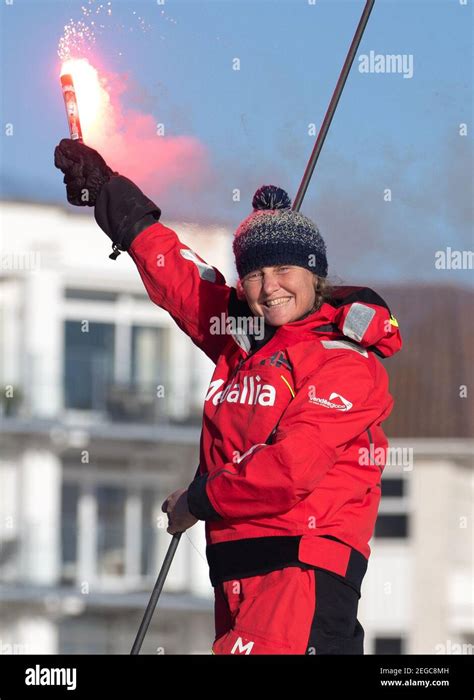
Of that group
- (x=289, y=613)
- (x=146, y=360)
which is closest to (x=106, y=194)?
(x=289, y=613)

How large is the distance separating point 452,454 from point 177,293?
14.0 meters

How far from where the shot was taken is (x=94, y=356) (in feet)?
56.4

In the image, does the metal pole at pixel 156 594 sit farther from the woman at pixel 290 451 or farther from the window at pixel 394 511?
the window at pixel 394 511

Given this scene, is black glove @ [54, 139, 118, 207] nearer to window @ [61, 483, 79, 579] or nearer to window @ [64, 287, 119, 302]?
window @ [64, 287, 119, 302]

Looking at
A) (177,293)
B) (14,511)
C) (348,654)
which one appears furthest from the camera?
(14,511)

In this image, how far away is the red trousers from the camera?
2.61 m

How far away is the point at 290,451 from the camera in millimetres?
2582

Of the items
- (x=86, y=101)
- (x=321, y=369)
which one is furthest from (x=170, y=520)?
(x=86, y=101)

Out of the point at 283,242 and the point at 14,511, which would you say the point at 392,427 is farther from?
the point at 283,242

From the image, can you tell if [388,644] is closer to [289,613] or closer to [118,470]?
[118,470]

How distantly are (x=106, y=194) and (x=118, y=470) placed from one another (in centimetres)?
1429

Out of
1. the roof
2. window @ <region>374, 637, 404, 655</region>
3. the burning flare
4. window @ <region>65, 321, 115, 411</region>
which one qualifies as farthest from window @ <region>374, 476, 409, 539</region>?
the burning flare

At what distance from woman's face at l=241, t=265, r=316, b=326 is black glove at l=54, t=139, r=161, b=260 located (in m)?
0.32
